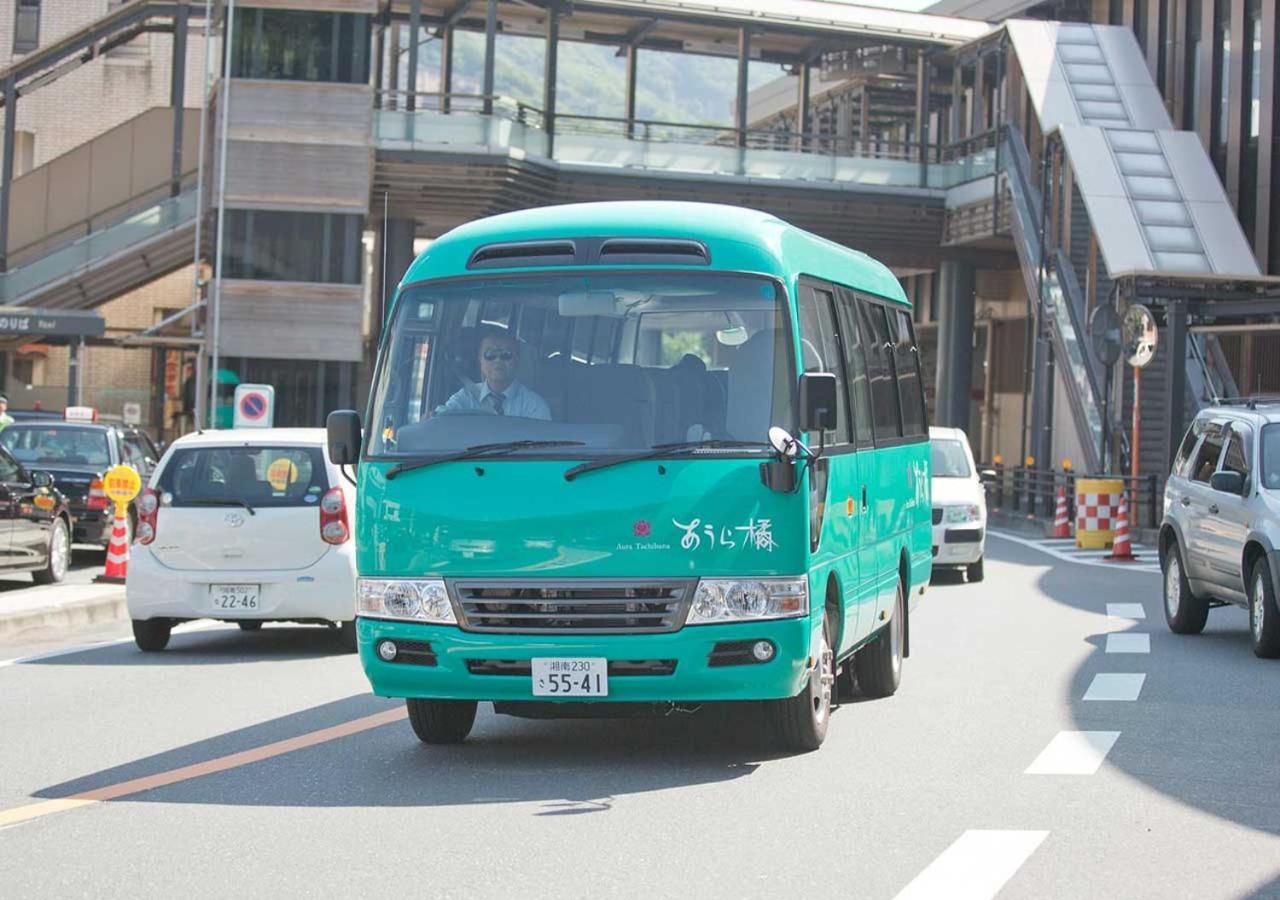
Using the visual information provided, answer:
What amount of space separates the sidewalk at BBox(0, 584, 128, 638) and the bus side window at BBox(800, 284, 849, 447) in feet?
28.0

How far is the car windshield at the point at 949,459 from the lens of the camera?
24938 mm

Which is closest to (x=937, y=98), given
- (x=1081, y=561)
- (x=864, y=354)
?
(x=1081, y=561)

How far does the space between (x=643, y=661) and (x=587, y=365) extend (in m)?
1.45

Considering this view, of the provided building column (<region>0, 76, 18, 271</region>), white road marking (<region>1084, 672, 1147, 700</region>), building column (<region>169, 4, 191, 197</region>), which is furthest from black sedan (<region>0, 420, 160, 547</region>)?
building column (<region>0, 76, 18, 271</region>)

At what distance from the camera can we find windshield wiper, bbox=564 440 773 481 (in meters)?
9.18

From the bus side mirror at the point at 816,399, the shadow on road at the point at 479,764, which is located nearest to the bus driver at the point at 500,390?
the bus side mirror at the point at 816,399

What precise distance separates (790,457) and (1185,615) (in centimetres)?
855

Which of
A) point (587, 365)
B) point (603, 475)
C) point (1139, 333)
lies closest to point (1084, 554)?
point (1139, 333)

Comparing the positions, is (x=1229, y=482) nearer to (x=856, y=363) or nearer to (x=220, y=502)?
(x=856, y=363)

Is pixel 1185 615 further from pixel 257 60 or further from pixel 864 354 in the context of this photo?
→ pixel 257 60

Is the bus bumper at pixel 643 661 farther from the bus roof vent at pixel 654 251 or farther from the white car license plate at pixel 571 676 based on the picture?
the bus roof vent at pixel 654 251

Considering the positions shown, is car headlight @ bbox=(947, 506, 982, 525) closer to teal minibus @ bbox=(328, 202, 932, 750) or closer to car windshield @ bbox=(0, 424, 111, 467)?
car windshield @ bbox=(0, 424, 111, 467)

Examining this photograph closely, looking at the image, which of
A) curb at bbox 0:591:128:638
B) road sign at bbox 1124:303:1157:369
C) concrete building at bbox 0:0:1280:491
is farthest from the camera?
concrete building at bbox 0:0:1280:491

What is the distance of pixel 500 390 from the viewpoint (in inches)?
377
